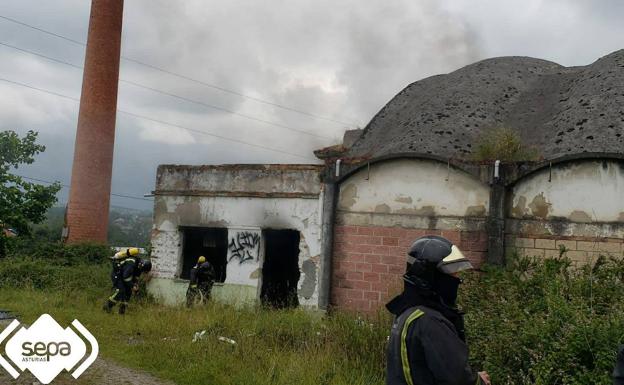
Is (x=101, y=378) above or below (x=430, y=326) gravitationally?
below

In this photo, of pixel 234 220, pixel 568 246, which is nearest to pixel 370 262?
pixel 568 246

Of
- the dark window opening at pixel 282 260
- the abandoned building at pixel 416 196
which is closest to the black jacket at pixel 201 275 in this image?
the abandoned building at pixel 416 196

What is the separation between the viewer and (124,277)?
1134cm

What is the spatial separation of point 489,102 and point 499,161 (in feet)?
13.8

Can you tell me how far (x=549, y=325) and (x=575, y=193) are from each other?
387cm

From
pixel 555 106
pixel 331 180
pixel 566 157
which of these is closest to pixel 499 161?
pixel 566 157

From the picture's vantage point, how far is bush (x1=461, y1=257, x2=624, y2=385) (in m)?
4.54

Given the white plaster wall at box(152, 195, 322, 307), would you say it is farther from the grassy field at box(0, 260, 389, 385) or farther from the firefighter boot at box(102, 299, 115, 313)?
the firefighter boot at box(102, 299, 115, 313)

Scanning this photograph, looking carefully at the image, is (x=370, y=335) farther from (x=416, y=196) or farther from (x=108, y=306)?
(x=108, y=306)

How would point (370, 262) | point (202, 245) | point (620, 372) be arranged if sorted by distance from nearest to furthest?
point (620, 372) < point (370, 262) < point (202, 245)

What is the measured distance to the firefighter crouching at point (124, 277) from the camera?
11188mm

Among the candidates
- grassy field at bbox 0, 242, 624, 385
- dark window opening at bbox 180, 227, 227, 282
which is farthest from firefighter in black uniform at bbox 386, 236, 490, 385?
dark window opening at bbox 180, 227, 227, 282

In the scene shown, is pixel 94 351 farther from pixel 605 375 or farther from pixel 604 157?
pixel 604 157

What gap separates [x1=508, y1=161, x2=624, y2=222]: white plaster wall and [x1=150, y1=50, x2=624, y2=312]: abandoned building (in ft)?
0.05
